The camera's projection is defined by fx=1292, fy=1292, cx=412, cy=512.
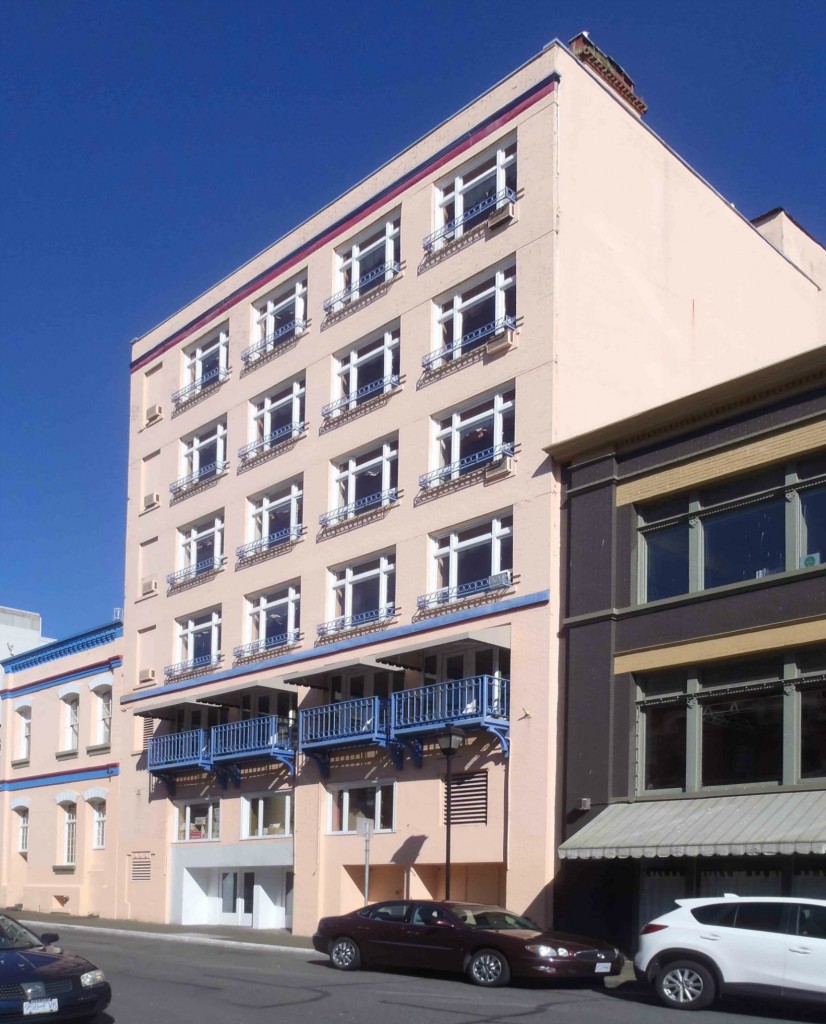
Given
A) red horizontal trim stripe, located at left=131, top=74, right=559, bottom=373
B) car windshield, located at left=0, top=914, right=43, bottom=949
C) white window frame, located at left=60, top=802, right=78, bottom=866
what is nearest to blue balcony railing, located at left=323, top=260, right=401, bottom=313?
red horizontal trim stripe, located at left=131, top=74, right=559, bottom=373

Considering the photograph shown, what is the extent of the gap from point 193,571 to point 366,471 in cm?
822

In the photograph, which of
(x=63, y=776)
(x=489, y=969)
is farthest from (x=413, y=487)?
(x=63, y=776)

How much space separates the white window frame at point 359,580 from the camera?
101ft

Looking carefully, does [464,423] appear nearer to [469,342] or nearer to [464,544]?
[469,342]

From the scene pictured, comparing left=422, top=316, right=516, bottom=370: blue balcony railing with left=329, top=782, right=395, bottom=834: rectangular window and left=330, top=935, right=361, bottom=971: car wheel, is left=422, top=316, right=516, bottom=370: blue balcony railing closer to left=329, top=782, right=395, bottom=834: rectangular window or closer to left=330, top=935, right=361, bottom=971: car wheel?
left=329, top=782, right=395, bottom=834: rectangular window

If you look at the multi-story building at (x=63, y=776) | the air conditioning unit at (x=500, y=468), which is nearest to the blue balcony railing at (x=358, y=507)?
the air conditioning unit at (x=500, y=468)

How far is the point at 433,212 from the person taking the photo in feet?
104

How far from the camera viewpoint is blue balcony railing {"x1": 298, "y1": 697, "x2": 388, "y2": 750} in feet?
93.7

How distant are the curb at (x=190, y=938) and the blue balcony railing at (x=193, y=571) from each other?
32.7ft

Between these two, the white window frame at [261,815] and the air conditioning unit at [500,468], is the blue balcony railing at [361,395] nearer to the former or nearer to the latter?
the air conditioning unit at [500,468]

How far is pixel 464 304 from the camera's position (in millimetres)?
30188

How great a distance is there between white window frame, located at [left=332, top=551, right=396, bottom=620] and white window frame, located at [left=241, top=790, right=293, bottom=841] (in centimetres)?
478

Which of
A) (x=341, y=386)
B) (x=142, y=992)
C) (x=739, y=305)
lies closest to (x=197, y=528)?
(x=341, y=386)

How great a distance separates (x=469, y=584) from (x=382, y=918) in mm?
9111
